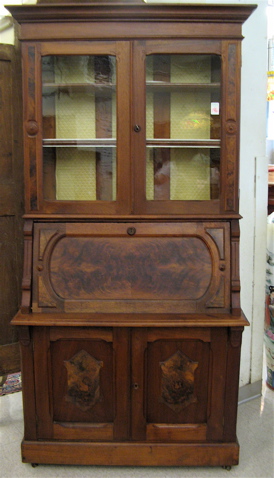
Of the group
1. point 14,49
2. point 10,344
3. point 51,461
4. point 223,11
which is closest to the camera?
point 223,11

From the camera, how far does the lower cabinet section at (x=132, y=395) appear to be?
6.92 feet

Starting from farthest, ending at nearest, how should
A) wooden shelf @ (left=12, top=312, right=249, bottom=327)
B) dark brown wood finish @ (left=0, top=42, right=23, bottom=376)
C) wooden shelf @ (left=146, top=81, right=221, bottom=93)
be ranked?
dark brown wood finish @ (left=0, top=42, right=23, bottom=376) < wooden shelf @ (left=146, top=81, right=221, bottom=93) < wooden shelf @ (left=12, top=312, right=249, bottom=327)

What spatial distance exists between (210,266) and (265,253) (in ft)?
2.53

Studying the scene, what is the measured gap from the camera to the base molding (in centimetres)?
216

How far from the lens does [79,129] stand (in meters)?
2.23

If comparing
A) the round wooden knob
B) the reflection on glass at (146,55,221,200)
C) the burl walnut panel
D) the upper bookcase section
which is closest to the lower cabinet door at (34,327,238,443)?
the burl walnut panel

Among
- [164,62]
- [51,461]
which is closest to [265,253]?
[164,62]

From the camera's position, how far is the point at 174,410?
84.5 inches

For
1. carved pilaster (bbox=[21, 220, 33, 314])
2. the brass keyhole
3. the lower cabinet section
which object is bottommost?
the lower cabinet section

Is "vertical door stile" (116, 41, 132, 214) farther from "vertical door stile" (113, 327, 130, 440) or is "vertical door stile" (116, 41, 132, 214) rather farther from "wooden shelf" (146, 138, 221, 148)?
"vertical door stile" (113, 327, 130, 440)

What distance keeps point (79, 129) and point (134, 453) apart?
5.27 ft

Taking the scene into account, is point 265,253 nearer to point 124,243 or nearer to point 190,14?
point 124,243

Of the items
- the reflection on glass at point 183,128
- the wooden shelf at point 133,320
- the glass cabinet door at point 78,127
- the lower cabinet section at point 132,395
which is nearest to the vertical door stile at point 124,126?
the glass cabinet door at point 78,127

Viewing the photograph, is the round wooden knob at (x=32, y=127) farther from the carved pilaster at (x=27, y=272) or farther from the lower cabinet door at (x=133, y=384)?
the lower cabinet door at (x=133, y=384)
